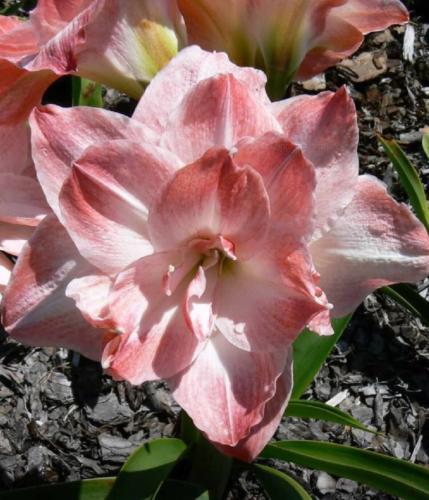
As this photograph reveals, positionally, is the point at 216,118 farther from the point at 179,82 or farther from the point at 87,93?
the point at 87,93

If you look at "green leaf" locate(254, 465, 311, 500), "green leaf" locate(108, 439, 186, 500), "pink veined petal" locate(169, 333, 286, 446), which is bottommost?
"green leaf" locate(254, 465, 311, 500)

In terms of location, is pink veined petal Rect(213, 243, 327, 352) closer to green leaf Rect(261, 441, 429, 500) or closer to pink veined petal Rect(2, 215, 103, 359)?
pink veined petal Rect(2, 215, 103, 359)

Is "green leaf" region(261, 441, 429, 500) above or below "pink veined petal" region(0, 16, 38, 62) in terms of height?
below

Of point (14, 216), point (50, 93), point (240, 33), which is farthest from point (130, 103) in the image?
point (14, 216)

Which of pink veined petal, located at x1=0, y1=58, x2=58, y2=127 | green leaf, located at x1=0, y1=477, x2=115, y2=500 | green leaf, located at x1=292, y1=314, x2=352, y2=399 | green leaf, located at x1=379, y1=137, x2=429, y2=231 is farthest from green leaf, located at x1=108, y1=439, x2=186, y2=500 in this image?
green leaf, located at x1=379, y1=137, x2=429, y2=231

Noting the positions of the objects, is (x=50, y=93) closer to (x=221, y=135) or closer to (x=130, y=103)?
(x=130, y=103)

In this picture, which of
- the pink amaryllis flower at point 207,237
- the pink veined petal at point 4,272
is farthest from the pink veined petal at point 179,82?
the pink veined petal at point 4,272

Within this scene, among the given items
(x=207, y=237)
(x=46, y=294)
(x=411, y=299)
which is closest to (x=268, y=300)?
(x=207, y=237)
